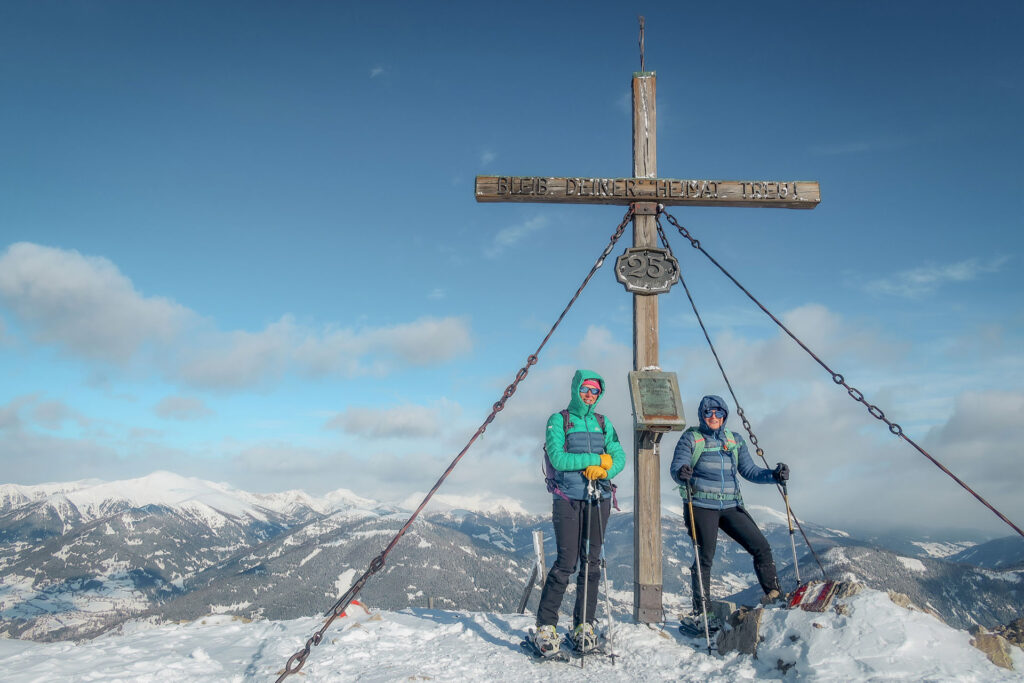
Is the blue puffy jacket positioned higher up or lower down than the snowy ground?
higher up

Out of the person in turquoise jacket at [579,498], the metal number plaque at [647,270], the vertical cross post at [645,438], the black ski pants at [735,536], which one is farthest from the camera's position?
the metal number plaque at [647,270]

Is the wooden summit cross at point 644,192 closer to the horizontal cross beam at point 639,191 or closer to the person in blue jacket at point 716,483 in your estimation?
the horizontal cross beam at point 639,191

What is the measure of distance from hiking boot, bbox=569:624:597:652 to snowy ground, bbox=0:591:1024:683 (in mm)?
167

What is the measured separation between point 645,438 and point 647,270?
8.91 feet

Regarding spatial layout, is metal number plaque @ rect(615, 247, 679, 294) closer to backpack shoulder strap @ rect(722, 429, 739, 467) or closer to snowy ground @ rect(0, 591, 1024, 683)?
backpack shoulder strap @ rect(722, 429, 739, 467)

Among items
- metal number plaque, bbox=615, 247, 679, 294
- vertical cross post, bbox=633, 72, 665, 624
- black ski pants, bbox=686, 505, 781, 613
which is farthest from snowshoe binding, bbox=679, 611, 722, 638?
metal number plaque, bbox=615, 247, 679, 294

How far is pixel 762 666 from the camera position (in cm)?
660

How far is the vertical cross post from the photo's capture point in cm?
873

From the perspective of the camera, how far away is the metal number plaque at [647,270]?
31.4 feet

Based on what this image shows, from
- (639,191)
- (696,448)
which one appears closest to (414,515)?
(696,448)

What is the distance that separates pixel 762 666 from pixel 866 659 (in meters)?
1.10

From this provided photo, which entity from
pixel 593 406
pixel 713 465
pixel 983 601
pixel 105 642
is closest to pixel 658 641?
pixel 713 465

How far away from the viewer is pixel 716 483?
827cm

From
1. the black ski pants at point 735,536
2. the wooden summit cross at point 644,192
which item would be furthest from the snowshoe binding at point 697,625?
the wooden summit cross at point 644,192
